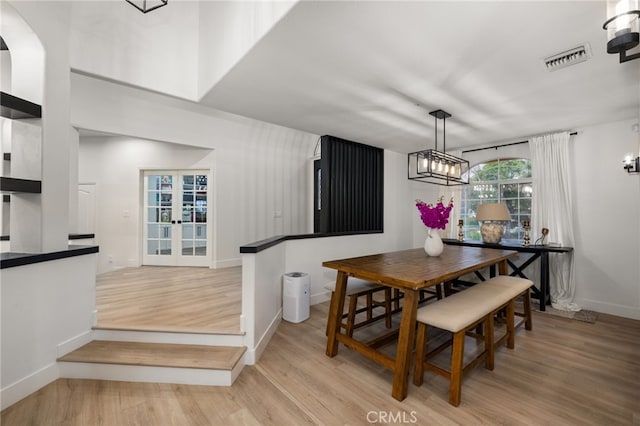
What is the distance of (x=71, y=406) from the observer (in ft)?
6.01

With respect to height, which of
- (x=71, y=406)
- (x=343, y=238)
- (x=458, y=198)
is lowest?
(x=71, y=406)

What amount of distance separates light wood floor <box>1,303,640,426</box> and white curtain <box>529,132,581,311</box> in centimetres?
135

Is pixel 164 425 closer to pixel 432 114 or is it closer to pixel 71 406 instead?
pixel 71 406

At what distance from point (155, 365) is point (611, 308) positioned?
5.21m

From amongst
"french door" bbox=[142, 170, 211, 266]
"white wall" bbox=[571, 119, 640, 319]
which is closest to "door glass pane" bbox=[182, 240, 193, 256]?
"french door" bbox=[142, 170, 211, 266]

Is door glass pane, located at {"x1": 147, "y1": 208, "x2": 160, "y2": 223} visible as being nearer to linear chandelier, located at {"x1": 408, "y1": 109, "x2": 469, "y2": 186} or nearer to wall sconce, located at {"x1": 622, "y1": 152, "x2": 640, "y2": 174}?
linear chandelier, located at {"x1": 408, "y1": 109, "x2": 469, "y2": 186}

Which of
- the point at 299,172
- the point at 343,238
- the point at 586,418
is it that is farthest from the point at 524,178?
the point at 299,172

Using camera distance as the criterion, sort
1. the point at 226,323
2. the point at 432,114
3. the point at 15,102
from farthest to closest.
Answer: the point at 432,114 → the point at 226,323 → the point at 15,102

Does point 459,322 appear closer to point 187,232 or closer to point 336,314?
point 336,314

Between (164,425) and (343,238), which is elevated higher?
(343,238)

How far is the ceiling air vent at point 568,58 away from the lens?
6.44 feet

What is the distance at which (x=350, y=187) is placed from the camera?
444 centimetres

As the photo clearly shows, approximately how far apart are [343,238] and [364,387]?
2.37 m

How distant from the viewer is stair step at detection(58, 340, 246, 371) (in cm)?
210
